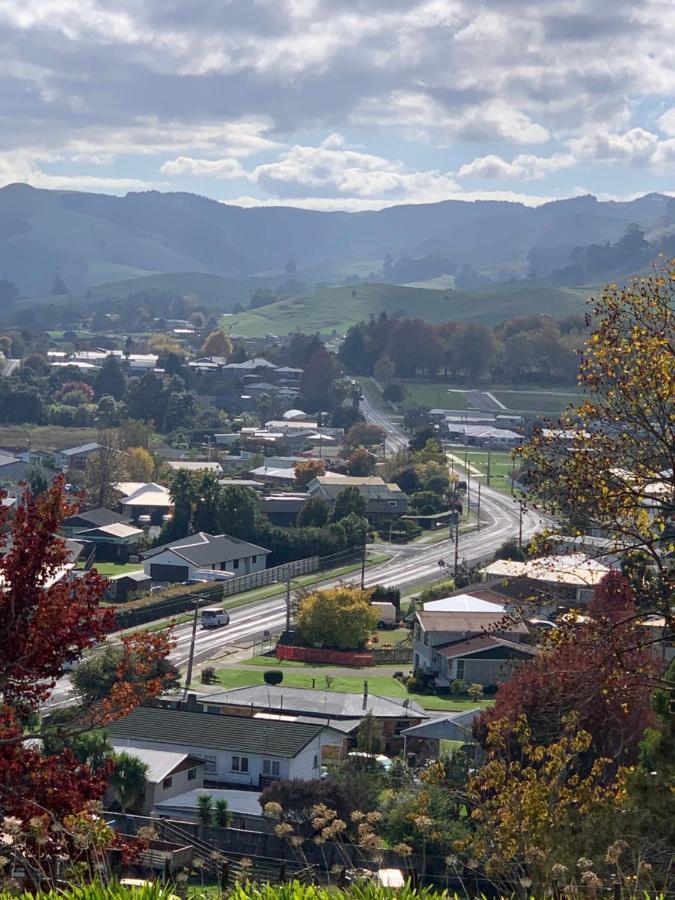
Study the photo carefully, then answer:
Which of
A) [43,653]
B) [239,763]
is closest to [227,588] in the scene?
[239,763]

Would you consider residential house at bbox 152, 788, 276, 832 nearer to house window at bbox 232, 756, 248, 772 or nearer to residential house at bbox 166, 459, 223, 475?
house window at bbox 232, 756, 248, 772

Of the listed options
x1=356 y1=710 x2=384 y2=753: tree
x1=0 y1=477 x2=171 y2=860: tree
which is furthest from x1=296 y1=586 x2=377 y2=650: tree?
x1=0 y1=477 x2=171 y2=860: tree

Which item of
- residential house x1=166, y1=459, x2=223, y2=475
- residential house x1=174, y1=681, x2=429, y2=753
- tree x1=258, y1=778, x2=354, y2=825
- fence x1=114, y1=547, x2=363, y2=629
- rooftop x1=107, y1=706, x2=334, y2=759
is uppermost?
tree x1=258, y1=778, x2=354, y2=825

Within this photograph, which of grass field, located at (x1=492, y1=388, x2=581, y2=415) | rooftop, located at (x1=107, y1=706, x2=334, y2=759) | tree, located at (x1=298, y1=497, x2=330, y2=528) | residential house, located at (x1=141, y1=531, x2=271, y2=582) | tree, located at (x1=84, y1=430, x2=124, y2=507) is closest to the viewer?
rooftop, located at (x1=107, y1=706, x2=334, y2=759)

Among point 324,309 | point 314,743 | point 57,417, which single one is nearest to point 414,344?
point 57,417

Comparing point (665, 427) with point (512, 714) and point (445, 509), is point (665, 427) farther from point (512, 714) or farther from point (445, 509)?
point (445, 509)
